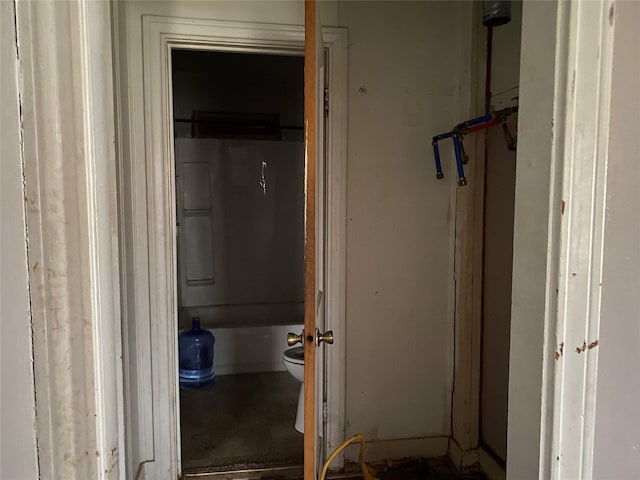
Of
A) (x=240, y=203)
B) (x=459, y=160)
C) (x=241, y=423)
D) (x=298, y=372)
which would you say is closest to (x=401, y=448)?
(x=298, y=372)

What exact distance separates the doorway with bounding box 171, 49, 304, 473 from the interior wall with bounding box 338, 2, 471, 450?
1236 millimetres

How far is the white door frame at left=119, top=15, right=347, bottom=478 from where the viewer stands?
1.83 meters

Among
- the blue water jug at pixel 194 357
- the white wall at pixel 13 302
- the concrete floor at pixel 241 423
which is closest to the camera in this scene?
the white wall at pixel 13 302

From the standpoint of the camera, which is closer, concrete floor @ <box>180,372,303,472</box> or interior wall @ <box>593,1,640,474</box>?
interior wall @ <box>593,1,640,474</box>

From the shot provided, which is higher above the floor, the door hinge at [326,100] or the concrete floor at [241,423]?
the door hinge at [326,100]

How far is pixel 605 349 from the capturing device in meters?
0.83

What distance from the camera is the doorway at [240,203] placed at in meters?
3.37

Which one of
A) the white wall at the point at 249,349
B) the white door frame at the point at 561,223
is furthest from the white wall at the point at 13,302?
the white wall at the point at 249,349

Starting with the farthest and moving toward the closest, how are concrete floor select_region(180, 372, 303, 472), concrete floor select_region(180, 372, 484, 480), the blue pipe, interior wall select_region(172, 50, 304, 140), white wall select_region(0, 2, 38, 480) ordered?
interior wall select_region(172, 50, 304, 140), concrete floor select_region(180, 372, 303, 472), concrete floor select_region(180, 372, 484, 480), the blue pipe, white wall select_region(0, 2, 38, 480)

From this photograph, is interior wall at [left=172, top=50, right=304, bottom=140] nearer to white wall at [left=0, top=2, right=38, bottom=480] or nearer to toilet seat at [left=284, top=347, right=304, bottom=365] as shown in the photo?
toilet seat at [left=284, top=347, right=304, bottom=365]

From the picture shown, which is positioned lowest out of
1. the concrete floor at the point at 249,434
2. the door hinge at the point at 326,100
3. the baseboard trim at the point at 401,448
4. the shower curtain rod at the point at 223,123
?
the concrete floor at the point at 249,434

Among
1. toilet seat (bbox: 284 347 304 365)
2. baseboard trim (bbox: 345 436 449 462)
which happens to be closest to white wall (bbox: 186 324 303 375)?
toilet seat (bbox: 284 347 304 365)

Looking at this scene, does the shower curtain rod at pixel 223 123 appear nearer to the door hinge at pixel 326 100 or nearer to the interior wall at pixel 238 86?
the interior wall at pixel 238 86

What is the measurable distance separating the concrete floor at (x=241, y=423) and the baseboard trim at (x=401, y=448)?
1.00 ft
